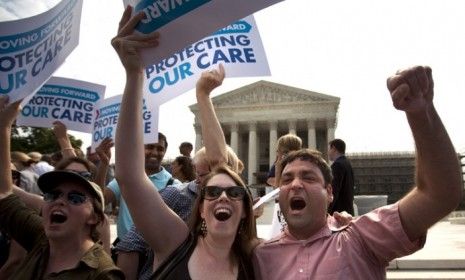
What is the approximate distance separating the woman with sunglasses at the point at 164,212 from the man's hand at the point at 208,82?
3.98ft

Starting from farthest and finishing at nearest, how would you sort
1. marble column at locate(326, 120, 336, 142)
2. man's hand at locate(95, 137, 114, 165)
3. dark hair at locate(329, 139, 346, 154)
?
marble column at locate(326, 120, 336, 142), dark hair at locate(329, 139, 346, 154), man's hand at locate(95, 137, 114, 165)

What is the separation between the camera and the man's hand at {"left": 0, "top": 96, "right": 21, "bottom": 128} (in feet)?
10.4

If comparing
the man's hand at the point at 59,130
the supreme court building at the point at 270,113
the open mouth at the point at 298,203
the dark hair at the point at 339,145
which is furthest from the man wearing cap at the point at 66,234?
the supreme court building at the point at 270,113

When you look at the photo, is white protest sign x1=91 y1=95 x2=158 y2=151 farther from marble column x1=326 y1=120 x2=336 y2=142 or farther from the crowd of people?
marble column x1=326 y1=120 x2=336 y2=142

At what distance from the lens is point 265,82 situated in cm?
5931

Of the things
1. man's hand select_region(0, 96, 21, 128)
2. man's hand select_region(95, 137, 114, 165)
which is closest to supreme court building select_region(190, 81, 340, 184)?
man's hand select_region(95, 137, 114, 165)

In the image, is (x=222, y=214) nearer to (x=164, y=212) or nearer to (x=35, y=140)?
(x=164, y=212)

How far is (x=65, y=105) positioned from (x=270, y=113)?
177ft

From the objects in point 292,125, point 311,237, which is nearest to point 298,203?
point 311,237

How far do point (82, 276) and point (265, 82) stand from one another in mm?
57893

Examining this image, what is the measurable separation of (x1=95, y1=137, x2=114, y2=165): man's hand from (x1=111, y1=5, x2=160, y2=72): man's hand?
2511 millimetres

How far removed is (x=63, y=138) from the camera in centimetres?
463

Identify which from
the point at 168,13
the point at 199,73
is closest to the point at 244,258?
the point at 168,13

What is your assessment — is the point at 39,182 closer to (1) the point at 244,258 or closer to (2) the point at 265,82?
(1) the point at 244,258
